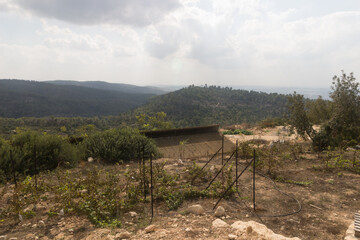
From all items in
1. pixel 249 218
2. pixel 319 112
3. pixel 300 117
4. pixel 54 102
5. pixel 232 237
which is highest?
pixel 319 112

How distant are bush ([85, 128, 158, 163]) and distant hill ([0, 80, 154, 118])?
82.9 metres

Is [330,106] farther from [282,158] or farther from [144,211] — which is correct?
[144,211]

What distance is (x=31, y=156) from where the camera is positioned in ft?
20.7

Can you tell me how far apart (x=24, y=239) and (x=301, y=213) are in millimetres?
4391

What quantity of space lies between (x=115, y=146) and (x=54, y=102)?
104m

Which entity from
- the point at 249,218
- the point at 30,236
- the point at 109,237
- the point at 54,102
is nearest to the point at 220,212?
the point at 249,218

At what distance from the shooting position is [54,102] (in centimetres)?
9706

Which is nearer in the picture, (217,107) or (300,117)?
(300,117)

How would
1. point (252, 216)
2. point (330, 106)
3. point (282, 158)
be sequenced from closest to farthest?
point (252, 216) < point (282, 158) < point (330, 106)

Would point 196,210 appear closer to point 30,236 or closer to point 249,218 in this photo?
point 249,218

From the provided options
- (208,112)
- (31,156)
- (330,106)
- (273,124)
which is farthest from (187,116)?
(31,156)

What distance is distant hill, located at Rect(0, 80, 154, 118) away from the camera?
81.2 metres

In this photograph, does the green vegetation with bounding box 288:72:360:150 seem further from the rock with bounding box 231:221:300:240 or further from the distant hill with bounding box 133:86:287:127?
the distant hill with bounding box 133:86:287:127

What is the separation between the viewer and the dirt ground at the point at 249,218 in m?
3.15
